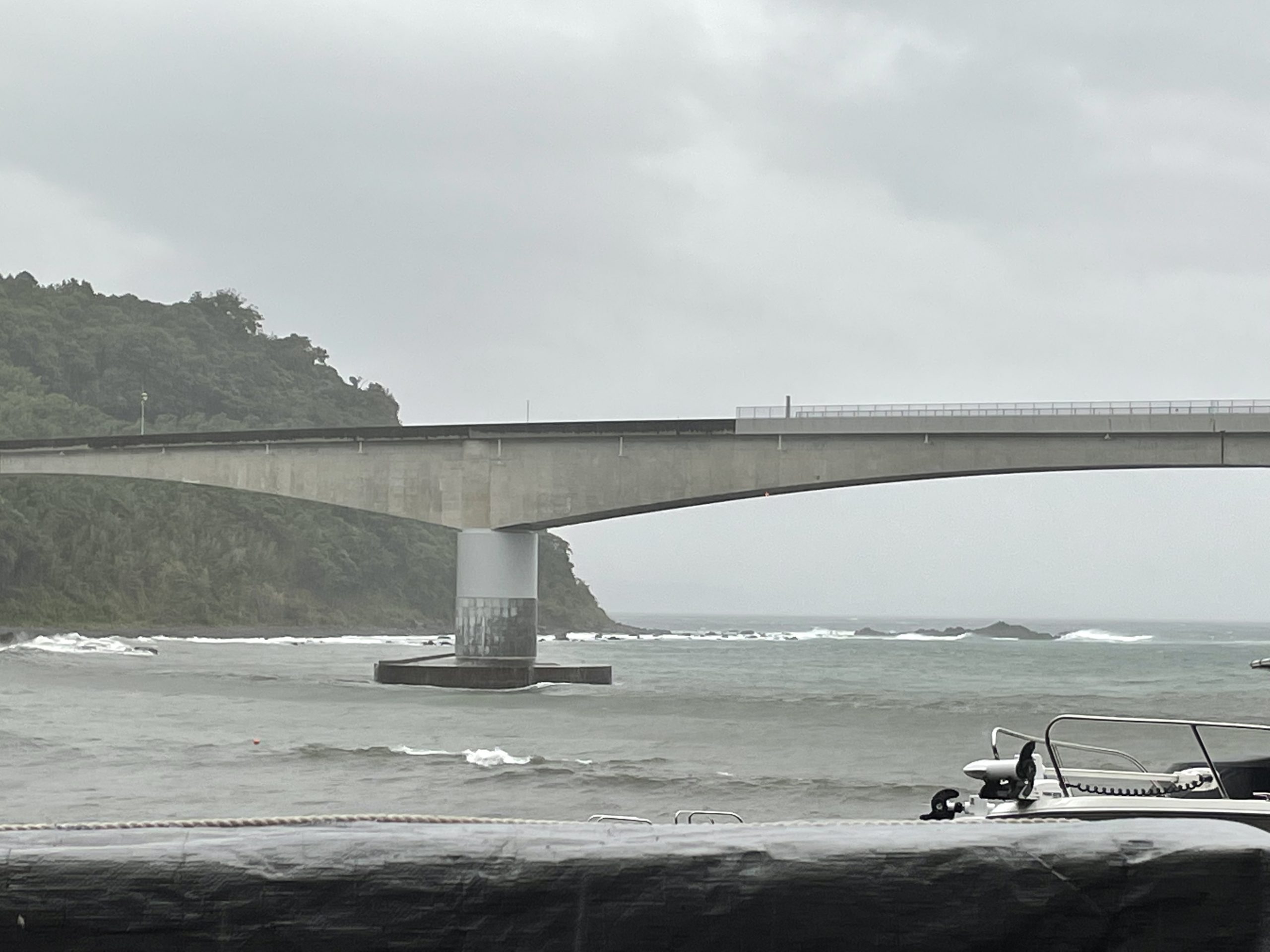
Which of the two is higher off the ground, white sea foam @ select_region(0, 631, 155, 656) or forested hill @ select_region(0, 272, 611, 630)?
forested hill @ select_region(0, 272, 611, 630)

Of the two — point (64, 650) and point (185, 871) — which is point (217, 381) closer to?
point (64, 650)

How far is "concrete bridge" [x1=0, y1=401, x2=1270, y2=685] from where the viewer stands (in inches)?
1802

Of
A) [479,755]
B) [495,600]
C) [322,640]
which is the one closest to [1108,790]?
[479,755]

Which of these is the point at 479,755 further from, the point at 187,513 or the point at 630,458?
the point at 187,513

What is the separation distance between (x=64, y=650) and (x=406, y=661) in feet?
98.2

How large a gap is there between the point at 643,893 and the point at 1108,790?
33.2ft

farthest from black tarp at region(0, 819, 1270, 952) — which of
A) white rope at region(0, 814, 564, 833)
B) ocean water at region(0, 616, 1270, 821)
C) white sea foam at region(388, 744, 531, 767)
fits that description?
white sea foam at region(388, 744, 531, 767)

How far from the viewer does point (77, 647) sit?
7725 cm

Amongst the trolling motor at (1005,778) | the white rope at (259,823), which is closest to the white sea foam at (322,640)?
the trolling motor at (1005,778)

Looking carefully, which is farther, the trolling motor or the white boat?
the trolling motor

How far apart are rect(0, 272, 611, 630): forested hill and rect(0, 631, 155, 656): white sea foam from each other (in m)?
25.4

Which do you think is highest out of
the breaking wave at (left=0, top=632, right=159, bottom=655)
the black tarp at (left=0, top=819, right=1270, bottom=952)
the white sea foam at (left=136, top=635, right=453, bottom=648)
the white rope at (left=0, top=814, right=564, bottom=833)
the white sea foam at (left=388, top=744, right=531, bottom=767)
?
the white rope at (left=0, top=814, right=564, bottom=833)

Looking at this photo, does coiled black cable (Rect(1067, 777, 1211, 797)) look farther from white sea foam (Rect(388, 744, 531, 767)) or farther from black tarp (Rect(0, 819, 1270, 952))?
white sea foam (Rect(388, 744, 531, 767))

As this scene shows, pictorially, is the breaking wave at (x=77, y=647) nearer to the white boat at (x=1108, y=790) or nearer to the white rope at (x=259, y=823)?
the white boat at (x=1108, y=790)
